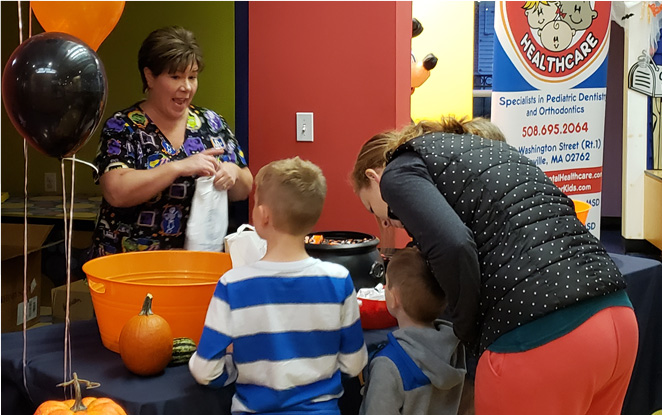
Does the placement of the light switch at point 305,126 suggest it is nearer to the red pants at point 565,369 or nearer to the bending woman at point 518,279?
the bending woman at point 518,279

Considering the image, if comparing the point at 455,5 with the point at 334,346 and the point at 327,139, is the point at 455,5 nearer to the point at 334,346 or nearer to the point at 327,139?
the point at 327,139

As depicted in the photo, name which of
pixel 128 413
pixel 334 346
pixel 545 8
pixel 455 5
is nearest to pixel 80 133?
pixel 128 413

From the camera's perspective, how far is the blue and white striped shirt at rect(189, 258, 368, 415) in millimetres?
1552

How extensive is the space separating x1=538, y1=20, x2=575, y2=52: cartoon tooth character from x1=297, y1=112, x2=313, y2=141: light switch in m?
1.54

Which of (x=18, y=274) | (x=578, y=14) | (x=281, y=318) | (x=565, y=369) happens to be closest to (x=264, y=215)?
(x=281, y=318)

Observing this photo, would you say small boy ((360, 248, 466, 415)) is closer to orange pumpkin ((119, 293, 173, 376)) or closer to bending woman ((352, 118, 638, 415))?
bending woman ((352, 118, 638, 415))

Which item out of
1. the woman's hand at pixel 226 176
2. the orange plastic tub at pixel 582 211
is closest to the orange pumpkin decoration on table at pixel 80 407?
the woman's hand at pixel 226 176

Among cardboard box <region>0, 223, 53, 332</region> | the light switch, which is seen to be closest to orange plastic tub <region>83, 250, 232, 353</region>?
the light switch

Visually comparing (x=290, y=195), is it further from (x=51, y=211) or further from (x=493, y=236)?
(x=51, y=211)

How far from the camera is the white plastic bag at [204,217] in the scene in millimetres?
2402

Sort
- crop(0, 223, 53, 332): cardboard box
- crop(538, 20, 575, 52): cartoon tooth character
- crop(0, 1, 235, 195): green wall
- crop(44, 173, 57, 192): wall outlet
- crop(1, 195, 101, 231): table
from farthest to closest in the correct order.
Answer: crop(44, 173, 57, 192): wall outlet, crop(538, 20, 575, 52): cartoon tooth character, crop(1, 195, 101, 231): table, crop(0, 223, 53, 332): cardboard box, crop(0, 1, 235, 195): green wall

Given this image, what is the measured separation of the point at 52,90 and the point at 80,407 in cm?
63

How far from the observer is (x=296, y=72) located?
3.39m

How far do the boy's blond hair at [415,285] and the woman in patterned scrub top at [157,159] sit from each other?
0.88 m
